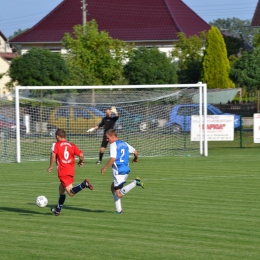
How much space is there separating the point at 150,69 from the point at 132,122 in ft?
50.5

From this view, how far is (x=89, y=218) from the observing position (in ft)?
39.0

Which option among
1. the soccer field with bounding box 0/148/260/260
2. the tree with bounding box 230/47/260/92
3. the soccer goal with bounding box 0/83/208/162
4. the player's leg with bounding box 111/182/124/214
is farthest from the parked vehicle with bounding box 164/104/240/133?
the tree with bounding box 230/47/260/92

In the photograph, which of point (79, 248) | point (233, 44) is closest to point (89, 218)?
point (79, 248)

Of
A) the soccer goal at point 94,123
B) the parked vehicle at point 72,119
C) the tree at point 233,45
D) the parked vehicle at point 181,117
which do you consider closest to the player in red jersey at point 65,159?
the soccer goal at point 94,123

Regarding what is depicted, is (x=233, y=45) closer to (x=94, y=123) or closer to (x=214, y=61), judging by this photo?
(x=214, y=61)

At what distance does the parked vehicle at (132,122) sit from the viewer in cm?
2530

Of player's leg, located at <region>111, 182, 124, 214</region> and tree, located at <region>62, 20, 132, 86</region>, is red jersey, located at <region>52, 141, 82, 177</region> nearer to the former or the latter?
player's leg, located at <region>111, 182, 124, 214</region>

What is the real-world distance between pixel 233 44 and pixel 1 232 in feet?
177

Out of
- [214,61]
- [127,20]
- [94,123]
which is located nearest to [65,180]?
[94,123]

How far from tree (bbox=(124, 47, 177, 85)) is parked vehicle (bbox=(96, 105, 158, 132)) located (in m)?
14.5

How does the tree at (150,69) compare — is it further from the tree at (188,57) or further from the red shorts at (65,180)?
the red shorts at (65,180)

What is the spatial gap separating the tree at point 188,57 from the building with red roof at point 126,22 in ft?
28.8

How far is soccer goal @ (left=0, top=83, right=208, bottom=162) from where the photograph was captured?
2428 centimetres

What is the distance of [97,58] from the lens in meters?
43.7
